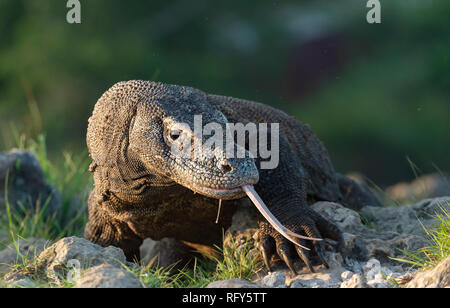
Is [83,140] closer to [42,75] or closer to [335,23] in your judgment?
[42,75]

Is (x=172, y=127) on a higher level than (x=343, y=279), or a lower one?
higher

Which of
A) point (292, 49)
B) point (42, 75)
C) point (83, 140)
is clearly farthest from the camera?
point (292, 49)

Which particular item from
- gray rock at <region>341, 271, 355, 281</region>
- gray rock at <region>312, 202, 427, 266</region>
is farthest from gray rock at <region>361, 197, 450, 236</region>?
gray rock at <region>341, 271, 355, 281</region>

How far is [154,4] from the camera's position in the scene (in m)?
16.2

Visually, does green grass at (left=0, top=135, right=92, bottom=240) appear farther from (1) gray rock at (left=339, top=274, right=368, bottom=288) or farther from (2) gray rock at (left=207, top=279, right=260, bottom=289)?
(1) gray rock at (left=339, top=274, right=368, bottom=288)

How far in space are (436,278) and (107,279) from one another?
1308 mm

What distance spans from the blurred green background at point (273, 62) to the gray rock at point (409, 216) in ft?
30.3

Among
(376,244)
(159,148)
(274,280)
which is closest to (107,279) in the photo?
(159,148)

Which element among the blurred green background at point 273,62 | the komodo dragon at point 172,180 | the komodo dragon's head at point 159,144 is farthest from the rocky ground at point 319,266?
the blurred green background at point 273,62

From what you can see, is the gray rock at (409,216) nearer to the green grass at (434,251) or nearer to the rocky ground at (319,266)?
the rocky ground at (319,266)

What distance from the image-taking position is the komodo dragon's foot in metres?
3.82

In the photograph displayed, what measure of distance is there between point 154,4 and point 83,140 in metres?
4.22

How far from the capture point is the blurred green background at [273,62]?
14.8 meters
